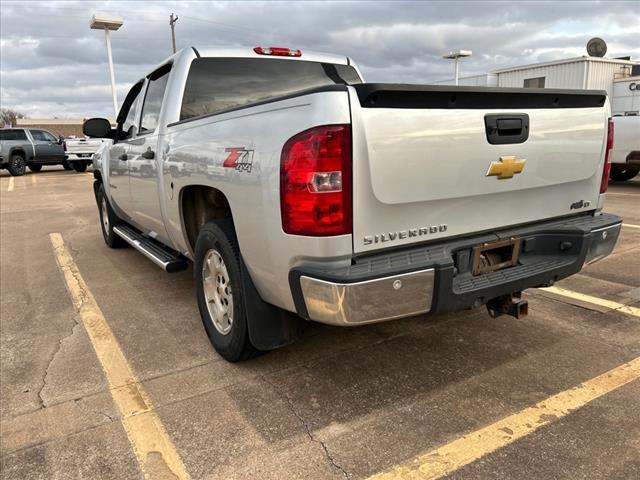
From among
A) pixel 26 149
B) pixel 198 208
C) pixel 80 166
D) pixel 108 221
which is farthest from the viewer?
pixel 80 166

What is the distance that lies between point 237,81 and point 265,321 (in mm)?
2124

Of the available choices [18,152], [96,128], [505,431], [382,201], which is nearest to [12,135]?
[18,152]

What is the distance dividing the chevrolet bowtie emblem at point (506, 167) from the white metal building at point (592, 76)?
81.3 feet

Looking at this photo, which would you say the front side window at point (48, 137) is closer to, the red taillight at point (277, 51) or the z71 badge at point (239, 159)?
the red taillight at point (277, 51)

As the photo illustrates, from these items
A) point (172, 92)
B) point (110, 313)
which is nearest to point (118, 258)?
point (110, 313)

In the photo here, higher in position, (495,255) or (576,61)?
(576,61)

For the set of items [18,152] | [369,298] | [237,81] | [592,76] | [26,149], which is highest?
[592,76]

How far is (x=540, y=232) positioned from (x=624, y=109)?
1057 inches

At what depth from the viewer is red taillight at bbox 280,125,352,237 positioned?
2.29m

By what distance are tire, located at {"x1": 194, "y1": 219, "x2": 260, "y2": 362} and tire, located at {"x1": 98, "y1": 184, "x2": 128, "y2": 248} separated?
3310mm

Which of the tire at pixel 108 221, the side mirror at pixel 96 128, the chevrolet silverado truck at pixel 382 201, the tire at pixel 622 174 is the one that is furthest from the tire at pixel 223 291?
the tire at pixel 622 174

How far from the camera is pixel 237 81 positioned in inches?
164

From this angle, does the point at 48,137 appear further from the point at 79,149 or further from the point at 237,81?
the point at 237,81

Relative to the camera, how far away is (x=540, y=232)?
3061 millimetres
